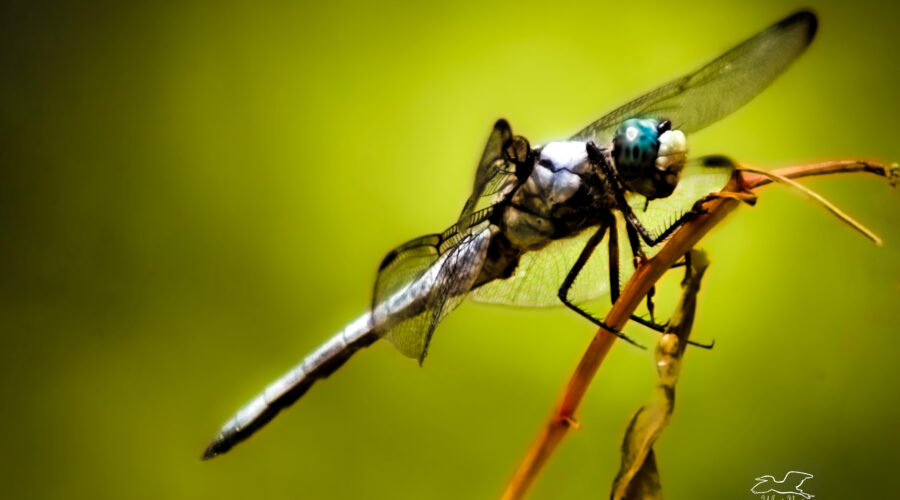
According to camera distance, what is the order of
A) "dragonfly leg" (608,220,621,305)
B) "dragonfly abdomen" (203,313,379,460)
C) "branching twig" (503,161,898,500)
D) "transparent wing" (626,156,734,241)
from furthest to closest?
"dragonfly abdomen" (203,313,379,460)
"dragonfly leg" (608,220,621,305)
"transparent wing" (626,156,734,241)
"branching twig" (503,161,898,500)

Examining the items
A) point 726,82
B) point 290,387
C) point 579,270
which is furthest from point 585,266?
point 290,387

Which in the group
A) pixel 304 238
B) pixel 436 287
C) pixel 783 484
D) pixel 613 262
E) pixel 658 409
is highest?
pixel 304 238

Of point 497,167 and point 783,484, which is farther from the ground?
point 497,167

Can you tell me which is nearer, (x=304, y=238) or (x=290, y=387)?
(x=290, y=387)

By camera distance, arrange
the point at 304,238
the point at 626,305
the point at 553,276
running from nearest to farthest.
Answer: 1. the point at 626,305
2. the point at 553,276
3. the point at 304,238

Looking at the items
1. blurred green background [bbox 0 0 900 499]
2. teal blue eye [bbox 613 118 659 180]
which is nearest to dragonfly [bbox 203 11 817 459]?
teal blue eye [bbox 613 118 659 180]

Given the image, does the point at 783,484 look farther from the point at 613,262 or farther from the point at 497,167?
the point at 497,167

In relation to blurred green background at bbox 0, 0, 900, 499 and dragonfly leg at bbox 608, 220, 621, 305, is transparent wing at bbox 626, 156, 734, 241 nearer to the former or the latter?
dragonfly leg at bbox 608, 220, 621, 305
